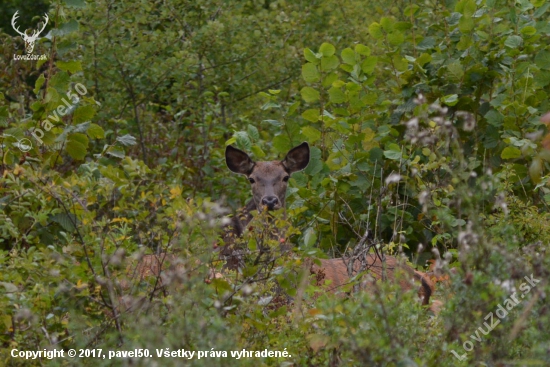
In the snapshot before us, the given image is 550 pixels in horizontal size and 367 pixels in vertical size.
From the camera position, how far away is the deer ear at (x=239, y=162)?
33.9 ft

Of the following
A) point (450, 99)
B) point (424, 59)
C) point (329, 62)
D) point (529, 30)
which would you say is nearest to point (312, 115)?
point (329, 62)

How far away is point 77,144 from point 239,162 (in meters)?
3.11

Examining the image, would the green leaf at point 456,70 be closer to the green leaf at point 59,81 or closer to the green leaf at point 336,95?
the green leaf at point 336,95

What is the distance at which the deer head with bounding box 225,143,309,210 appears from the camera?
9797mm

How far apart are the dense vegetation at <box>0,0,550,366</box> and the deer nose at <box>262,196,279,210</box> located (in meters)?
0.23

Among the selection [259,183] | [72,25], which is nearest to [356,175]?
[259,183]

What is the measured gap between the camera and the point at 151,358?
13.7ft

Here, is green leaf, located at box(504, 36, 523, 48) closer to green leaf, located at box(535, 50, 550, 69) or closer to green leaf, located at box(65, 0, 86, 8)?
green leaf, located at box(535, 50, 550, 69)

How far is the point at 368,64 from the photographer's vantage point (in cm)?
916

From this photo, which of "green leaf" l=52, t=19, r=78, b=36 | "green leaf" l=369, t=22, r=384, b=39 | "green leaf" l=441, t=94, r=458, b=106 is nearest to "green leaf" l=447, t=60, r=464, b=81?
"green leaf" l=441, t=94, r=458, b=106

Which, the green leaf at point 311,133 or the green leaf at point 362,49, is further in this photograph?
the green leaf at point 311,133

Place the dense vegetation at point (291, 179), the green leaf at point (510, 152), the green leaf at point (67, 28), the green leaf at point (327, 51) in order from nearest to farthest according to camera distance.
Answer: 1. the dense vegetation at point (291, 179)
2. the green leaf at point (67, 28)
3. the green leaf at point (510, 152)
4. the green leaf at point (327, 51)

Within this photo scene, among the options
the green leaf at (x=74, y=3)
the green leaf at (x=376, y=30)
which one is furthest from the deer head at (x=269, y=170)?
the green leaf at (x=74, y=3)

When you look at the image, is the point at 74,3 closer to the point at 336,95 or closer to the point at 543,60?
the point at 336,95
